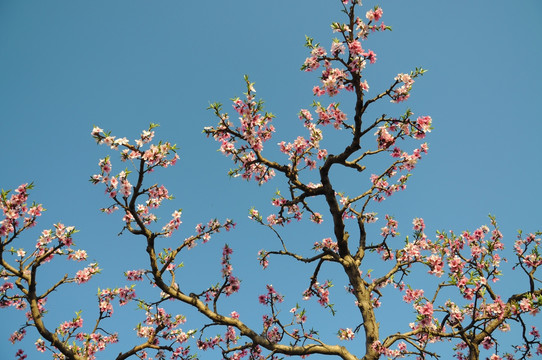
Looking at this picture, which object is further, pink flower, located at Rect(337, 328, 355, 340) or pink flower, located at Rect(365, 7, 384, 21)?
pink flower, located at Rect(337, 328, 355, 340)

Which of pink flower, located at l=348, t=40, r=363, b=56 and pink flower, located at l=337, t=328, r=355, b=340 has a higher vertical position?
pink flower, located at l=348, t=40, r=363, b=56

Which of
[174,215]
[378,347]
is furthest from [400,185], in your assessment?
[174,215]

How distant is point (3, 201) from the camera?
7.32m

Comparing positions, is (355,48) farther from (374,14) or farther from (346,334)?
(346,334)

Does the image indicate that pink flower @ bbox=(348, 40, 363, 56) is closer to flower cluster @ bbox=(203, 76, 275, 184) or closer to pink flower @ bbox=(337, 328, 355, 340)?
flower cluster @ bbox=(203, 76, 275, 184)

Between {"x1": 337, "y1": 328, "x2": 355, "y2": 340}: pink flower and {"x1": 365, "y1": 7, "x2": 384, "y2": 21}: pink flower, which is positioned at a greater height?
{"x1": 365, "y1": 7, "x2": 384, "y2": 21}: pink flower

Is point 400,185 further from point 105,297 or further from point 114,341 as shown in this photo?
point 114,341

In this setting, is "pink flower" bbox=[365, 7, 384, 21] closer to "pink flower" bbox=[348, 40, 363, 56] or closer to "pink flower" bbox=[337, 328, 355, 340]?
"pink flower" bbox=[348, 40, 363, 56]

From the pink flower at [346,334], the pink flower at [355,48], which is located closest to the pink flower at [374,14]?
the pink flower at [355,48]

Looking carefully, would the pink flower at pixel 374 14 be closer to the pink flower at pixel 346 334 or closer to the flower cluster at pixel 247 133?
the flower cluster at pixel 247 133

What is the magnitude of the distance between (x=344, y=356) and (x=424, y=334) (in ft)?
7.51

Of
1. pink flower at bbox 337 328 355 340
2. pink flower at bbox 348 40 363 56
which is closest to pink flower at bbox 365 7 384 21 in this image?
pink flower at bbox 348 40 363 56

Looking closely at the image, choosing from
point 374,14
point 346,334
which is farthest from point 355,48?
point 346,334

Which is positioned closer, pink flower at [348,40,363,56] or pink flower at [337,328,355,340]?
pink flower at [348,40,363,56]
